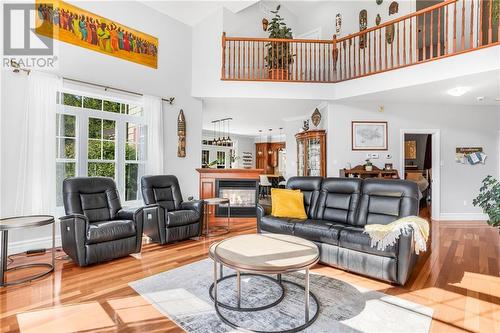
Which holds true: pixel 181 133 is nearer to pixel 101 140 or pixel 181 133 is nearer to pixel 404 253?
pixel 101 140

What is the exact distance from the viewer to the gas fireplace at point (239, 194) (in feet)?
19.0

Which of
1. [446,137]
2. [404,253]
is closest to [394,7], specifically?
[446,137]

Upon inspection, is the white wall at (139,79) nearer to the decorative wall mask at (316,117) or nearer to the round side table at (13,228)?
the round side table at (13,228)

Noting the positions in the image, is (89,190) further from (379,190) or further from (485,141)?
(485,141)

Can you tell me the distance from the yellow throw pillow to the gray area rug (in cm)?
103

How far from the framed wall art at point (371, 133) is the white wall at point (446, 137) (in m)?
0.11

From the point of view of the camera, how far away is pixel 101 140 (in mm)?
4352

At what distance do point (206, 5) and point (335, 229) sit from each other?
15.7 feet

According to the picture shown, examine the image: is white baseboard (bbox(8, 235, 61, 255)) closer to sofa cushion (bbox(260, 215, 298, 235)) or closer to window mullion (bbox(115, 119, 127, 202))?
window mullion (bbox(115, 119, 127, 202))

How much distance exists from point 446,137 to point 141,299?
6.67 m

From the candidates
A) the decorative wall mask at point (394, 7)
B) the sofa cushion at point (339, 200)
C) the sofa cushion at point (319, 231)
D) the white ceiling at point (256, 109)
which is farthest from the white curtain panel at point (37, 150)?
the decorative wall mask at point (394, 7)

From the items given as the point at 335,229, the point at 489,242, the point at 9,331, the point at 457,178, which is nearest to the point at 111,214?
the point at 9,331

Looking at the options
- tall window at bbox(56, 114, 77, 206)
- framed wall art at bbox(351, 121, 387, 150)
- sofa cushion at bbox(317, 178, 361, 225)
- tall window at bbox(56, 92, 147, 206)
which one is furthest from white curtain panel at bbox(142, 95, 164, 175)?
framed wall art at bbox(351, 121, 387, 150)
